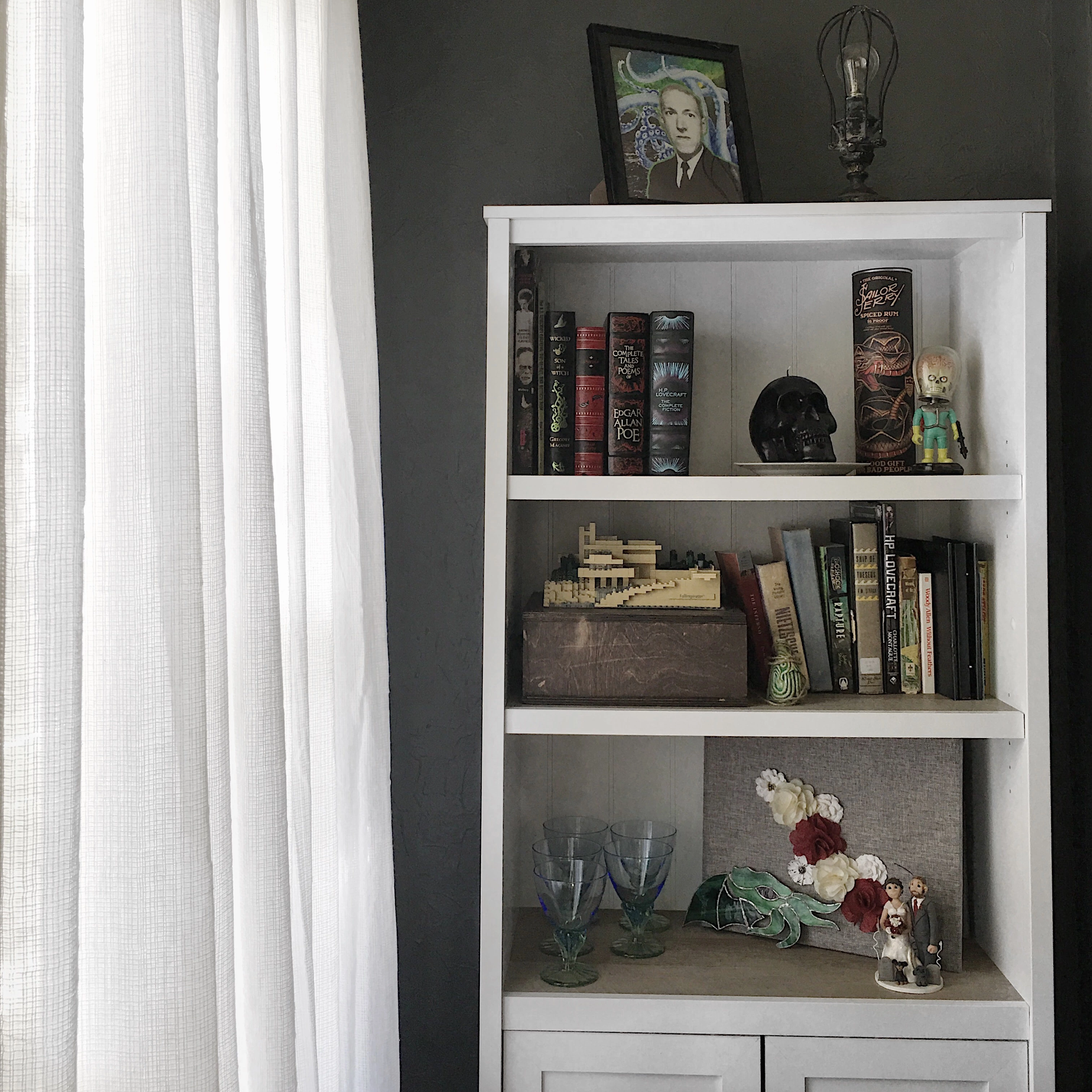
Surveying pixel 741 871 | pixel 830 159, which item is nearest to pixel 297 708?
pixel 741 871

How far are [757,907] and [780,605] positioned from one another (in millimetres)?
467

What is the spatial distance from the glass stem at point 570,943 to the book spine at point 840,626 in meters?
0.51

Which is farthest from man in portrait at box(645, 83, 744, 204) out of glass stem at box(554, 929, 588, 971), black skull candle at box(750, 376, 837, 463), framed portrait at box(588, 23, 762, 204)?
glass stem at box(554, 929, 588, 971)

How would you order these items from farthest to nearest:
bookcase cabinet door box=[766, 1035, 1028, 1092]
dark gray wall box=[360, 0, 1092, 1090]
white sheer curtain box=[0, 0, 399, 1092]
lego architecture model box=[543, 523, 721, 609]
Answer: dark gray wall box=[360, 0, 1092, 1090] < lego architecture model box=[543, 523, 721, 609] < bookcase cabinet door box=[766, 1035, 1028, 1092] < white sheer curtain box=[0, 0, 399, 1092]

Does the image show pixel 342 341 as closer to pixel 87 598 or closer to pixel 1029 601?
pixel 87 598

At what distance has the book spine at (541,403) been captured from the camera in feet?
4.77

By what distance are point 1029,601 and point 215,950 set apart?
3.59 feet

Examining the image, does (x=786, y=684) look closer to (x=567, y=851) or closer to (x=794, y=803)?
(x=794, y=803)

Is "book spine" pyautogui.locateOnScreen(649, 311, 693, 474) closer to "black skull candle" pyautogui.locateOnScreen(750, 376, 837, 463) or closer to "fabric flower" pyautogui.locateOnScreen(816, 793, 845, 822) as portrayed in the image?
"black skull candle" pyautogui.locateOnScreen(750, 376, 837, 463)

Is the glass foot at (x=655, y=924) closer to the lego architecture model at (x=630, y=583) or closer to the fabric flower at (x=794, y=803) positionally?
the fabric flower at (x=794, y=803)

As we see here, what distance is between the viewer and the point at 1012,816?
140 cm

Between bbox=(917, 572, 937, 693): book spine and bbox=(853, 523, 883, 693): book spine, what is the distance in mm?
56

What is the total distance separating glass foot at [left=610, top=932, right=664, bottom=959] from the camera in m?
1.46

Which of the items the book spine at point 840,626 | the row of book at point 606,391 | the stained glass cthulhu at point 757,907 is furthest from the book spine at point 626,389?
the stained glass cthulhu at point 757,907
